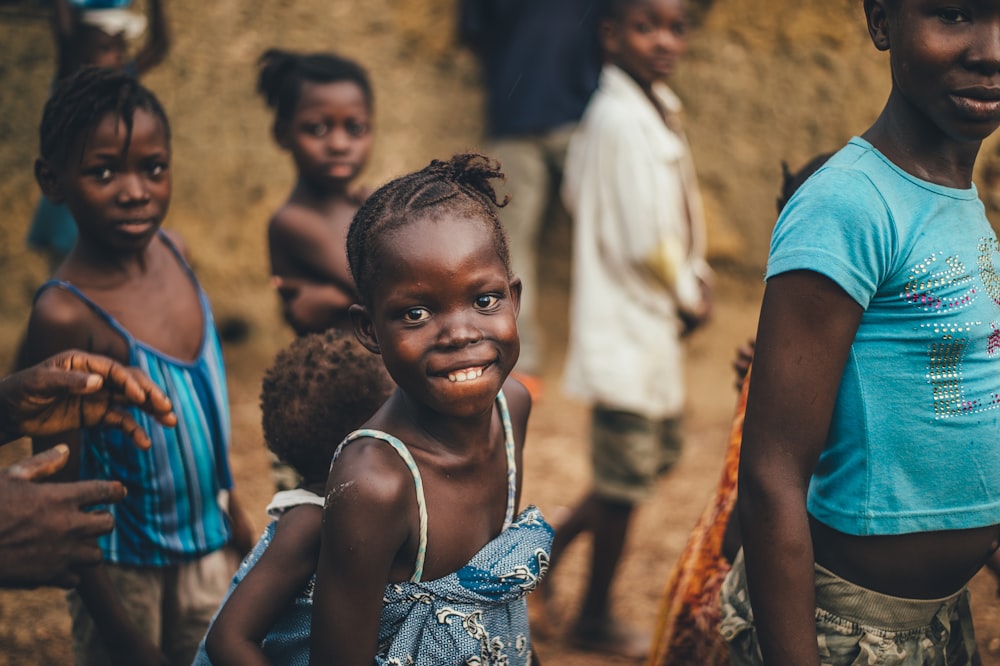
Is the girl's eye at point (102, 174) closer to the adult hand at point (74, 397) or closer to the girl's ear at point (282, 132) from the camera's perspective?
the adult hand at point (74, 397)

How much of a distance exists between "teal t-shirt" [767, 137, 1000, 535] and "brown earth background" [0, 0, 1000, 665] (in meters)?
3.26

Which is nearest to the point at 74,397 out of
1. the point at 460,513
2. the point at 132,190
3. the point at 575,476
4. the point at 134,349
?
the point at 134,349

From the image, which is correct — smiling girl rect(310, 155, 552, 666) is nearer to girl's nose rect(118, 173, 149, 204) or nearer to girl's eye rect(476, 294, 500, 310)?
girl's eye rect(476, 294, 500, 310)

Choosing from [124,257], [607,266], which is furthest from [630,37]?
[124,257]

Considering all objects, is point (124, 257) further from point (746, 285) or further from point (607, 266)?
point (746, 285)

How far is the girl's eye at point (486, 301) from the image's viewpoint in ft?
5.90

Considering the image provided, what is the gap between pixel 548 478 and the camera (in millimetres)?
5105

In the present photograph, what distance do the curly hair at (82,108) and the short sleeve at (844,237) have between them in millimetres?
1649

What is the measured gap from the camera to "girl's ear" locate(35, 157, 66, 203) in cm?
252

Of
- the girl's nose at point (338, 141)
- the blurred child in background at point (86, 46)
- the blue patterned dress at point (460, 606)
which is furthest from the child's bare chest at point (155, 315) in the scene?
the blurred child in background at point (86, 46)

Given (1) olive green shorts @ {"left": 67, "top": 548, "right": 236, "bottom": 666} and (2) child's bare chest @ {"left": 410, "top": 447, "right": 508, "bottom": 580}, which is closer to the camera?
(2) child's bare chest @ {"left": 410, "top": 447, "right": 508, "bottom": 580}

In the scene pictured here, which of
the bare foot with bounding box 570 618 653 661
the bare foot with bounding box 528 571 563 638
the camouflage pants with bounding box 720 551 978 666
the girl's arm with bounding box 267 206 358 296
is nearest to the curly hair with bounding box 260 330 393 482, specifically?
the camouflage pants with bounding box 720 551 978 666

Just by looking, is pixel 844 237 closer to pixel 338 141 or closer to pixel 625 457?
pixel 338 141

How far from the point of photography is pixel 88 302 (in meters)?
2.40
